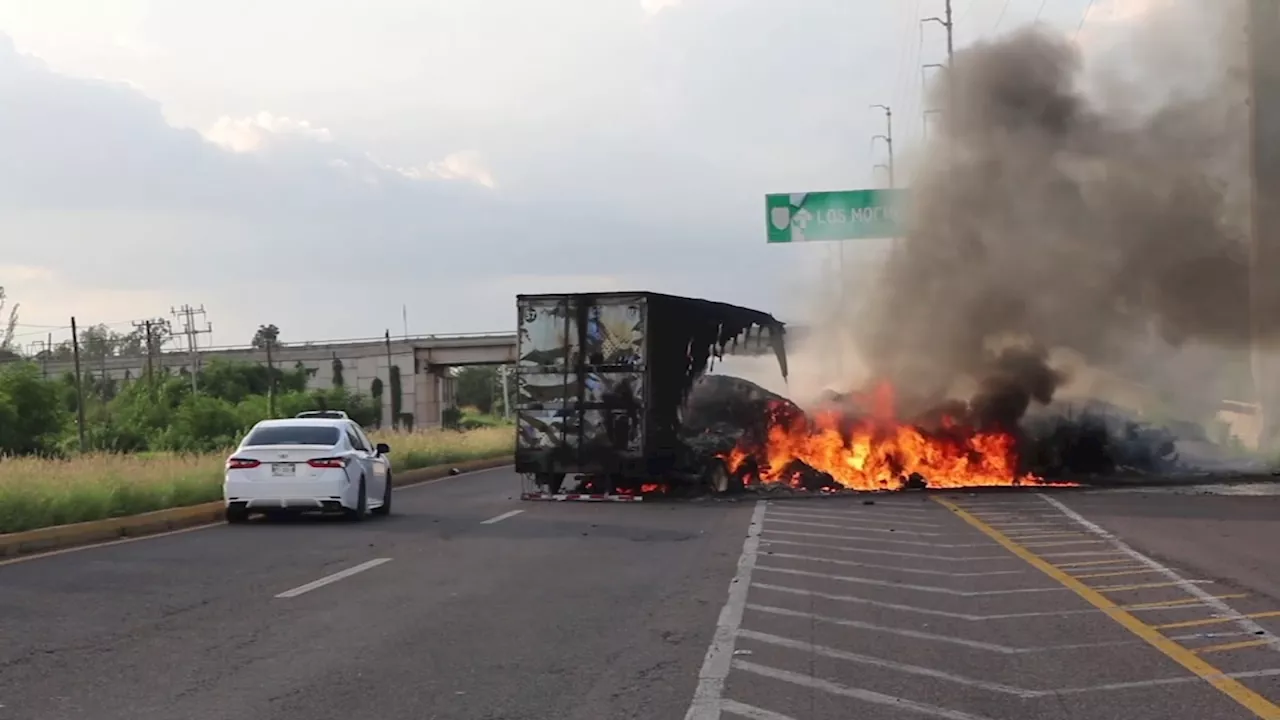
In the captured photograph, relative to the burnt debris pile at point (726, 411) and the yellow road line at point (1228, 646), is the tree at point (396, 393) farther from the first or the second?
the yellow road line at point (1228, 646)

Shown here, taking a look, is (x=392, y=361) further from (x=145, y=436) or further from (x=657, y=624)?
(x=657, y=624)

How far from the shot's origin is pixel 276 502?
16.6 m

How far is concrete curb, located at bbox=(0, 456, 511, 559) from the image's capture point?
1400cm

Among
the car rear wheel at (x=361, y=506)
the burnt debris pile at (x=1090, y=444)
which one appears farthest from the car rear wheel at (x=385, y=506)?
the burnt debris pile at (x=1090, y=444)

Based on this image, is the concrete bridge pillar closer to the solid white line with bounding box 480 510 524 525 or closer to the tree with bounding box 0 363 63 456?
the tree with bounding box 0 363 63 456

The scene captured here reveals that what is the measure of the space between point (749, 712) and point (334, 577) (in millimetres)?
6018

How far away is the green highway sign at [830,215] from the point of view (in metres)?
28.2

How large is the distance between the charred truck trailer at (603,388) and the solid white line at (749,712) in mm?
14093

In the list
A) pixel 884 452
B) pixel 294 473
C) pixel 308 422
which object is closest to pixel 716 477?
pixel 884 452

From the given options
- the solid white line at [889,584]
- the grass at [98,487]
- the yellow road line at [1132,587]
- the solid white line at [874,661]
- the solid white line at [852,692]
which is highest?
the grass at [98,487]

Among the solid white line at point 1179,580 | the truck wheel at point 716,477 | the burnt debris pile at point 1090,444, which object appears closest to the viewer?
the solid white line at point 1179,580

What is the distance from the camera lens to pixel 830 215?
93.5ft

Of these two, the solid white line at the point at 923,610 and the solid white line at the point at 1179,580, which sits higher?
the solid white line at the point at 923,610

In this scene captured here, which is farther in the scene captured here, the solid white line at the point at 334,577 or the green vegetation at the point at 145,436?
the green vegetation at the point at 145,436
